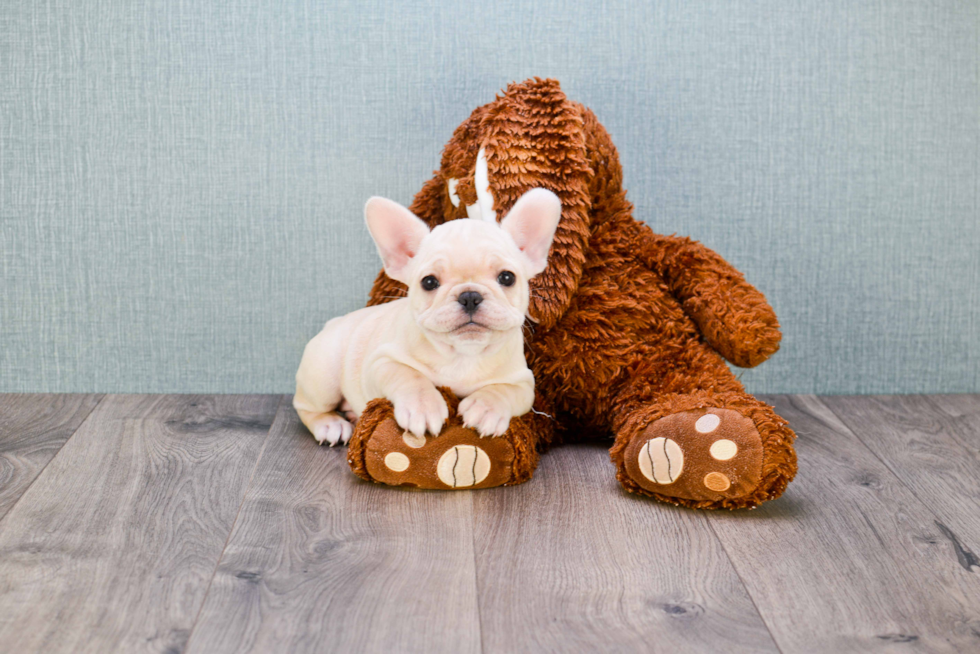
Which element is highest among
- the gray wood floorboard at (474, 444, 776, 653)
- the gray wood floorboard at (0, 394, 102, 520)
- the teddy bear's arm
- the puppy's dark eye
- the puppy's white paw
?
the puppy's dark eye

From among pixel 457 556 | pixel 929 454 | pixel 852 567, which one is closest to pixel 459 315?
pixel 457 556

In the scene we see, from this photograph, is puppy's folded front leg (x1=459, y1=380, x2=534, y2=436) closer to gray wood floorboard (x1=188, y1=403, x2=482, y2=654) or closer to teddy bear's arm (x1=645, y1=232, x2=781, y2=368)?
gray wood floorboard (x1=188, y1=403, x2=482, y2=654)

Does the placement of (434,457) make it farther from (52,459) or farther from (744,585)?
(52,459)

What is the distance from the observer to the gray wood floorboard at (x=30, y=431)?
1342 mm

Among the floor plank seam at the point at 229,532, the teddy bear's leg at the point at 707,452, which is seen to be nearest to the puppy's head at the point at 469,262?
the teddy bear's leg at the point at 707,452

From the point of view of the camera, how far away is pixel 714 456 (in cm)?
122

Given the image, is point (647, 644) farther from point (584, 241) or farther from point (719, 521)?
point (584, 241)

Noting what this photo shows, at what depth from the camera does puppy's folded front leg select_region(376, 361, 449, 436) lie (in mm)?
1269

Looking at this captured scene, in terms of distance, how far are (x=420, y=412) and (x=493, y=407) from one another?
108 millimetres

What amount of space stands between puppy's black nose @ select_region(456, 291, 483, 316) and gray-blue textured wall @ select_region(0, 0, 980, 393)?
62cm

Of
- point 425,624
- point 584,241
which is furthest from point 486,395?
point 425,624

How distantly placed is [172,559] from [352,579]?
23 cm

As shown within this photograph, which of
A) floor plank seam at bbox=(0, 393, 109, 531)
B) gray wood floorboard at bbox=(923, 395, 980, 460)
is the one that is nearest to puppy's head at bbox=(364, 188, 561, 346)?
floor plank seam at bbox=(0, 393, 109, 531)

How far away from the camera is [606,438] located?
159 cm
